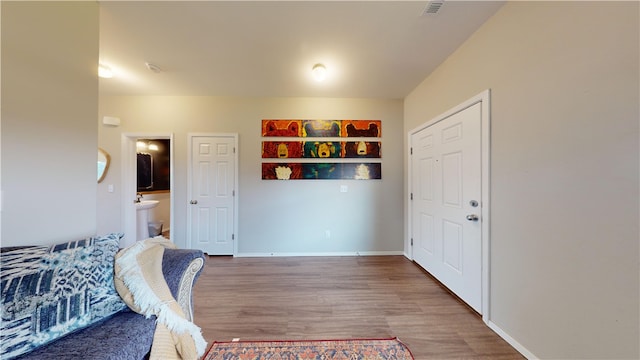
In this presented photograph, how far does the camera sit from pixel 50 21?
134 cm

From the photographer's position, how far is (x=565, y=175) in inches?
47.8

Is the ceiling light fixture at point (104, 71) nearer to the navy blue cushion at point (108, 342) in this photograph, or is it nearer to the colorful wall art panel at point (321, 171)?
the colorful wall art panel at point (321, 171)

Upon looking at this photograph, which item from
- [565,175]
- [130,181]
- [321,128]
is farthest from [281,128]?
[565,175]

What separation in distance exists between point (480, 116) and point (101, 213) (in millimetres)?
4870

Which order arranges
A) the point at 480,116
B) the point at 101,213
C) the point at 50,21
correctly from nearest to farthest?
the point at 50,21, the point at 480,116, the point at 101,213

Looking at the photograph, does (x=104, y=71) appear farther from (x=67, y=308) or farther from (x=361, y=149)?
(x=361, y=149)

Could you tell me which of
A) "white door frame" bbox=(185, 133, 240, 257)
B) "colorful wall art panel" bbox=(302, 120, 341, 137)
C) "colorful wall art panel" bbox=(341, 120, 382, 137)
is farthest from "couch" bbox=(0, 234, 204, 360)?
"colorful wall art panel" bbox=(341, 120, 382, 137)

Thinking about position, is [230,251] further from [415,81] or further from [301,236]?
[415,81]

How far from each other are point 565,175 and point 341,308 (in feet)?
6.04

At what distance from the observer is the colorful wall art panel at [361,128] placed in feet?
10.9

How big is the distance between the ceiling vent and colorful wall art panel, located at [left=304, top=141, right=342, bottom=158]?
1892 millimetres

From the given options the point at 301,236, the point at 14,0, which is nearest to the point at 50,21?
the point at 14,0

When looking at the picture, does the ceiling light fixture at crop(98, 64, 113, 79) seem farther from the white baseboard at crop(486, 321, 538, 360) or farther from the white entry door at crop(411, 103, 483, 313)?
the white baseboard at crop(486, 321, 538, 360)

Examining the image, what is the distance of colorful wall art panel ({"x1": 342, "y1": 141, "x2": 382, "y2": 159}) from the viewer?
332cm
